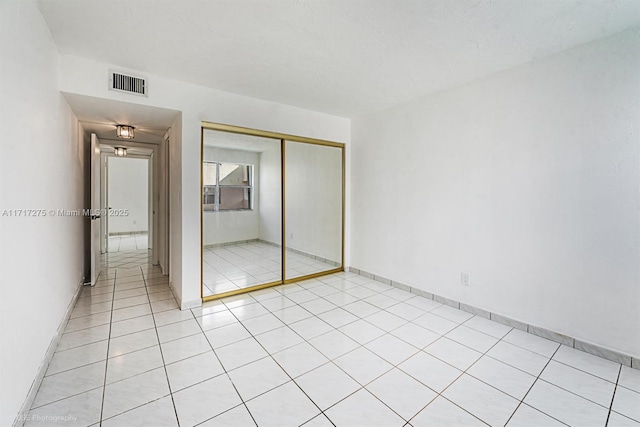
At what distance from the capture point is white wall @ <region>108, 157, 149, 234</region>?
8.25 metres

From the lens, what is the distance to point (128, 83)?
272cm

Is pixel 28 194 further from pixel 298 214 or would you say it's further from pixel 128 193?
pixel 128 193

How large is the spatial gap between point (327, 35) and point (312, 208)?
8.48 ft

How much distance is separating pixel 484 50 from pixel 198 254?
3385mm

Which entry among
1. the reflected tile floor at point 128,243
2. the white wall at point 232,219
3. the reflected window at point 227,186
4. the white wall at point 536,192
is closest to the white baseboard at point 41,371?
the white wall at point 232,219

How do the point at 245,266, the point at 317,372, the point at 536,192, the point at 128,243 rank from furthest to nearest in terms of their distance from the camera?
the point at 128,243 < the point at 245,266 < the point at 536,192 < the point at 317,372

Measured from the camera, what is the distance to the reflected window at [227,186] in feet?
11.0

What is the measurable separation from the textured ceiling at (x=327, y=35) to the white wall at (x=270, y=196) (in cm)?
104

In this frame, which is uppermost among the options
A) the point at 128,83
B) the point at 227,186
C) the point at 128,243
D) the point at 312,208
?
the point at 128,83

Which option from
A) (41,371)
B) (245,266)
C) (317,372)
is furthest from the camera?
(245,266)

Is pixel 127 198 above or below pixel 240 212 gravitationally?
above

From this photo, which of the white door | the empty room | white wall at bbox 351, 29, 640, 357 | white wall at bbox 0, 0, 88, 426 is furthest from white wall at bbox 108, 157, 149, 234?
white wall at bbox 351, 29, 640, 357

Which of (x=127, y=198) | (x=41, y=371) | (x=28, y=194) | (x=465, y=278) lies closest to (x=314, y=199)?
(x=465, y=278)

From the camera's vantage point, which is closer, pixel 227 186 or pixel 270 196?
pixel 227 186
